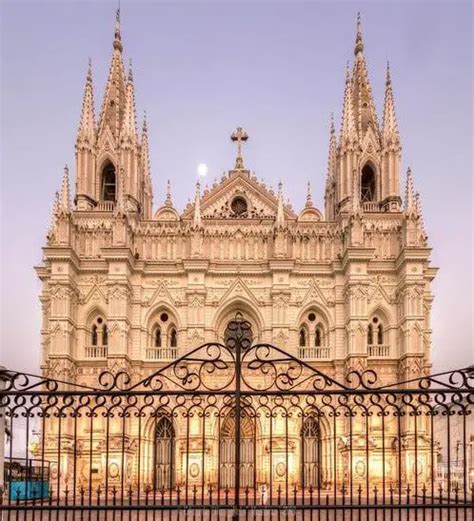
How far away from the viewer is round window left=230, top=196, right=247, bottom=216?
39.2 m

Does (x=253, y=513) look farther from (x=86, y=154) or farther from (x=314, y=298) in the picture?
(x=86, y=154)

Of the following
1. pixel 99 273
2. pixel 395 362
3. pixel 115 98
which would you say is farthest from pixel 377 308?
pixel 115 98

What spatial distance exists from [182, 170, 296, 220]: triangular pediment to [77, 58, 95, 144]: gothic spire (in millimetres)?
6302

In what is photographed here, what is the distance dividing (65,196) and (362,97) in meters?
16.7

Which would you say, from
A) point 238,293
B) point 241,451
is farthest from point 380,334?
point 241,451

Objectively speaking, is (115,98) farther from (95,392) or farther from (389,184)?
(95,392)

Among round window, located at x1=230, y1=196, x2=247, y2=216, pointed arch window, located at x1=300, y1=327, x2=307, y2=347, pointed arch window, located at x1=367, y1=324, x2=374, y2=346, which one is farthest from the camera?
round window, located at x1=230, y1=196, x2=247, y2=216

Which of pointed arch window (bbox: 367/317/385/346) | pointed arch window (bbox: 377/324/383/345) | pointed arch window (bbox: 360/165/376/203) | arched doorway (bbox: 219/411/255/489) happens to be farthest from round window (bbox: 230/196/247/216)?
arched doorway (bbox: 219/411/255/489)

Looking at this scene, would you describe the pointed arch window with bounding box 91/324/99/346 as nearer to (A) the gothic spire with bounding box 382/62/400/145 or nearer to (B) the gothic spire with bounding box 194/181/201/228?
(B) the gothic spire with bounding box 194/181/201/228

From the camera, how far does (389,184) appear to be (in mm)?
38156

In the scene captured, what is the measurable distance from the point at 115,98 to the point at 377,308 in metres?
17.9

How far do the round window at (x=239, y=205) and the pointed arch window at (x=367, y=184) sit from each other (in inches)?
241

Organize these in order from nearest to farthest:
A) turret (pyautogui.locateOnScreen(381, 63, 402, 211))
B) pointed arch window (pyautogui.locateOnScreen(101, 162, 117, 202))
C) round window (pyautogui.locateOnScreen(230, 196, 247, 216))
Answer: turret (pyautogui.locateOnScreen(381, 63, 402, 211))
round window (pyautogui.locateOnScreen(230, 196, 247, 216))
pointed arch window (pyautogui.locateOnScreen(101, 162, 117, 202))

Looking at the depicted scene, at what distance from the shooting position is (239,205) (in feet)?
129
